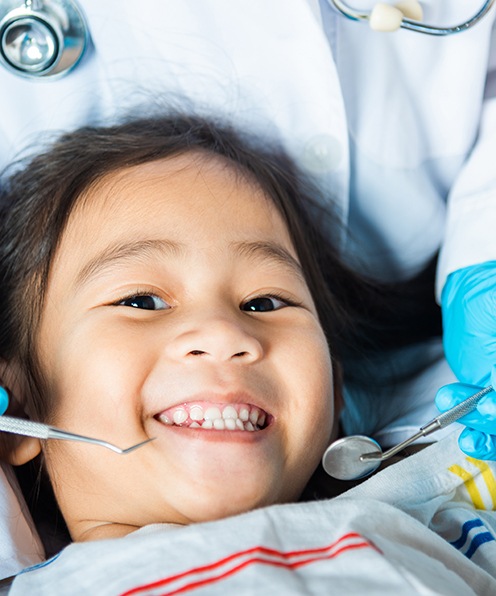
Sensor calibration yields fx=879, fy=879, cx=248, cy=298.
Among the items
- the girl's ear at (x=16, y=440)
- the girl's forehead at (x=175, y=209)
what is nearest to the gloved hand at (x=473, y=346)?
the girl's forehead at (x=175, y=209)

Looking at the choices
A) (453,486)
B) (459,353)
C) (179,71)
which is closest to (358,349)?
(459,353)

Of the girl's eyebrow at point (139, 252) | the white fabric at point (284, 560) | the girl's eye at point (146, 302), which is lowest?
the white fabric at point (284, 560)

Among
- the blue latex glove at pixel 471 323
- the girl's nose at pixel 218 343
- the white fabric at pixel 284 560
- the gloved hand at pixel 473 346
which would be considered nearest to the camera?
the white fabric at pixel 284 560

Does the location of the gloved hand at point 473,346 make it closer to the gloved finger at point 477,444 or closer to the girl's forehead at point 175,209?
the gloved finger at point 477,444

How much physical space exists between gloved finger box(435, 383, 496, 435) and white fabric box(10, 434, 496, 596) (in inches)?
6.1

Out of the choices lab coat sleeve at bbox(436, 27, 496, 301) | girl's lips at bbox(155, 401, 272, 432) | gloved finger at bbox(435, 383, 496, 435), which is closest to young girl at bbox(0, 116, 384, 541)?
girl's lips at bbox(155, 401, 272, 432)

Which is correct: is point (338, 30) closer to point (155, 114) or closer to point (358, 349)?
point (155, 114)

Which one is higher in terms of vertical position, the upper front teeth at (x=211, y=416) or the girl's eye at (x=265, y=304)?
the girl's eye at (x=265, y=304)

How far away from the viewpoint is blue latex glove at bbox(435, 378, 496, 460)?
994mm

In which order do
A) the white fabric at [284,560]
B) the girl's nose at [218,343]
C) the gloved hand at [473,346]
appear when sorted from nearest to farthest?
1. the white fabric at [284,560]
2. the girl's nose at [218,343]
3. the gloved hand at [473,346]

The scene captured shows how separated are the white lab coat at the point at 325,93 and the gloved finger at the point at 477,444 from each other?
0.28 m

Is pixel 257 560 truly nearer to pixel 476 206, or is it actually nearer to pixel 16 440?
pixel 16 440

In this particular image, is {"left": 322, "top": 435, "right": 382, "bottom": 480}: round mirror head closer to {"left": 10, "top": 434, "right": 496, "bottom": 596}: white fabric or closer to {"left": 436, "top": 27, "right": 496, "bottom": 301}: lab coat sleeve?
{"left": 10, "top": 434, "right": 496, "bottom": 596}: white fabric

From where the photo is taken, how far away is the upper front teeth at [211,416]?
0.91 m
